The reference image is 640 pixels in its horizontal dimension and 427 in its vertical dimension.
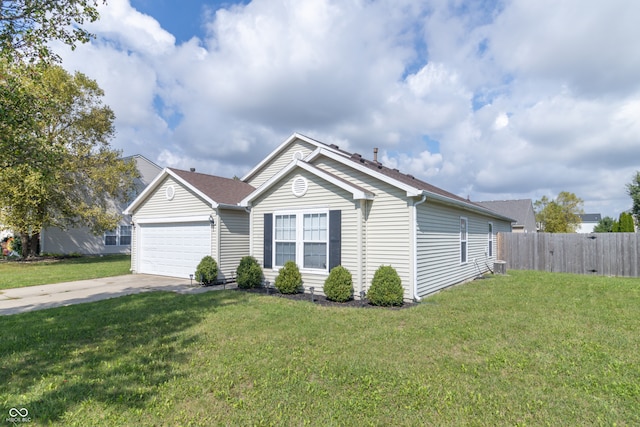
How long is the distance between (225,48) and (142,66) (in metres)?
4.40

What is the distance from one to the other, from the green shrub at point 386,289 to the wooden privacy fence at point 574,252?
1142cm

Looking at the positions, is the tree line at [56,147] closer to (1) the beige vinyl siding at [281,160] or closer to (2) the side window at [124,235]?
(2) the side window at [124,235]

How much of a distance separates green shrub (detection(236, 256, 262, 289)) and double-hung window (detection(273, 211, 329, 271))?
69 cm

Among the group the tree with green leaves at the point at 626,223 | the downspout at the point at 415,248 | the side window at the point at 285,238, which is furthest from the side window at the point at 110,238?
the tree with green leaves at the point at 626,223

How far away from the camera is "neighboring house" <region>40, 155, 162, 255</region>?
23.3 metres

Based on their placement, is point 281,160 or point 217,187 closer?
point 217,187

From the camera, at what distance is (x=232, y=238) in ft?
39.7

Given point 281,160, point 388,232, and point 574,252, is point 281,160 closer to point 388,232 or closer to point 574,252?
point 388,232

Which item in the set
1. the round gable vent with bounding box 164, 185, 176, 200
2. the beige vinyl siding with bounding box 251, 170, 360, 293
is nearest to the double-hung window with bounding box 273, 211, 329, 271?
the beige vinyl siding with bounding box 251, 170, 360, 293

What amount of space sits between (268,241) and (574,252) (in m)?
13.9

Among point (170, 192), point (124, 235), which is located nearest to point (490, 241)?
point (170, 192)

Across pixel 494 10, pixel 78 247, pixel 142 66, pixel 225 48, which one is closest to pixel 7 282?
pixel 142 66

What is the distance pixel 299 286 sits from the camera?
9.48 m

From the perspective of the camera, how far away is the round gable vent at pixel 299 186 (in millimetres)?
9719
